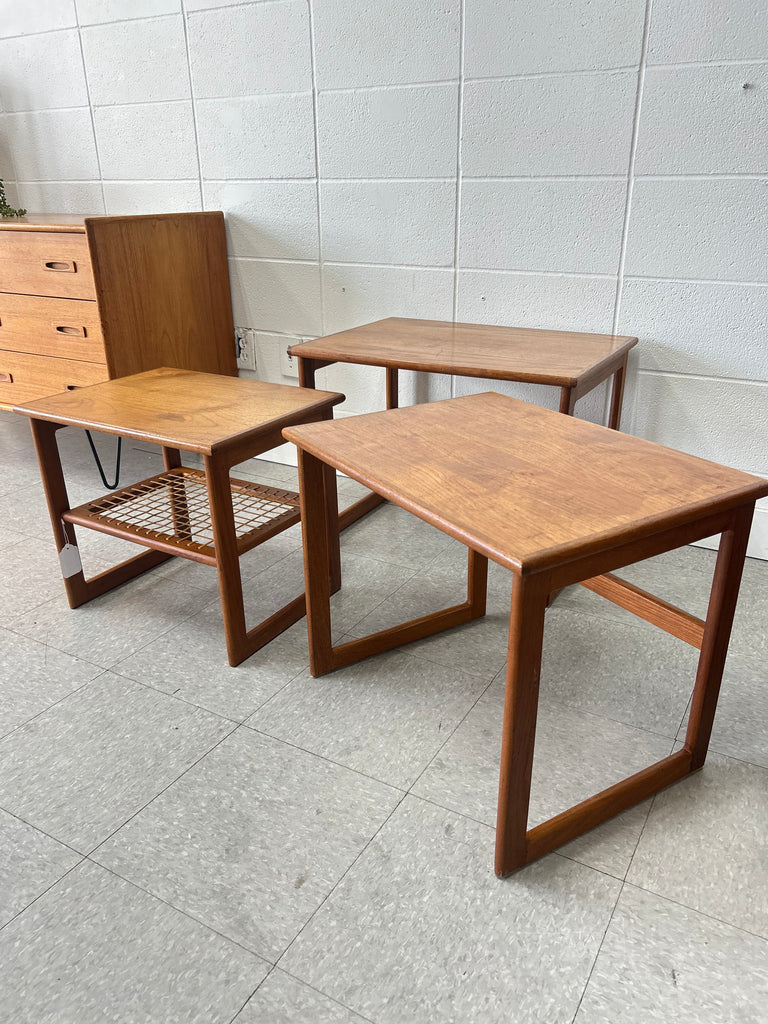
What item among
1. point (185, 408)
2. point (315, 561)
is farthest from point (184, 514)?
point (315, 561)

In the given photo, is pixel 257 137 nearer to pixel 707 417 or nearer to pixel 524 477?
pixel 707 417

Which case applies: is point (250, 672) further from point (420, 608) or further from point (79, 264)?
point (79, 264)

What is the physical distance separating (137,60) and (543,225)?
6.21ft

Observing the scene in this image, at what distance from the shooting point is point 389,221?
2725 mm

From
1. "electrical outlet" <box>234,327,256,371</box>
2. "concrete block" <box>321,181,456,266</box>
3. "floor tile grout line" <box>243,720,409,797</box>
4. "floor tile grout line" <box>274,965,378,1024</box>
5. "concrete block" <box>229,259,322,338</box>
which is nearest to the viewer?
"floor tile grout line" <box>274,965,378,1024</box>

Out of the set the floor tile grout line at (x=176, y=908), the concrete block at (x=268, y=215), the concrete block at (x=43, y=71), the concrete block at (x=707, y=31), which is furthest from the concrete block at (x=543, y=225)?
the floor tile grout line at (x=176, y=908)

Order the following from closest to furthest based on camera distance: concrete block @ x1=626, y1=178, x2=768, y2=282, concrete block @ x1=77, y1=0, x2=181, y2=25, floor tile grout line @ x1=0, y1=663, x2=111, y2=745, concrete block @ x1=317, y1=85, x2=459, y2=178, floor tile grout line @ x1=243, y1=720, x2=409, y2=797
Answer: floor tile grout line @ x1=243, y1=720, x2=409, y2=797 < floor tile grout line @ x1=0, y1=663, x2=111, y2=745 < concrete block @ x1=626, y1=178, x2=768, y2=282 < concrete block @ x1=317, y1=85, x2=459, y2=178 < concrete block @ x1=77, y1=0, x2=181, y2=25

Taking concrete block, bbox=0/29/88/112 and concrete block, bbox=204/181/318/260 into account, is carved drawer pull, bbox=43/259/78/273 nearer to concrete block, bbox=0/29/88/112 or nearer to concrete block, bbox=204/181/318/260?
concrete block, bbox=204/181/318/260

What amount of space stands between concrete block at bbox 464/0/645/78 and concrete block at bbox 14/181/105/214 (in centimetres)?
190

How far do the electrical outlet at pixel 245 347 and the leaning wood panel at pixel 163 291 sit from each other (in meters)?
0.03

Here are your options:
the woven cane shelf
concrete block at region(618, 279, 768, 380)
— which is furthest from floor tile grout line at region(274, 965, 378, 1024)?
concrete block at region(618, 279, 768, 380)

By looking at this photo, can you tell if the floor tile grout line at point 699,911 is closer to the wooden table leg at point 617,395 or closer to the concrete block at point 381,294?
the wooden table leg at point 617,395

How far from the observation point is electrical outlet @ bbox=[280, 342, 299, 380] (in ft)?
10.2

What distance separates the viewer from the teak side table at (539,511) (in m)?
1.10
